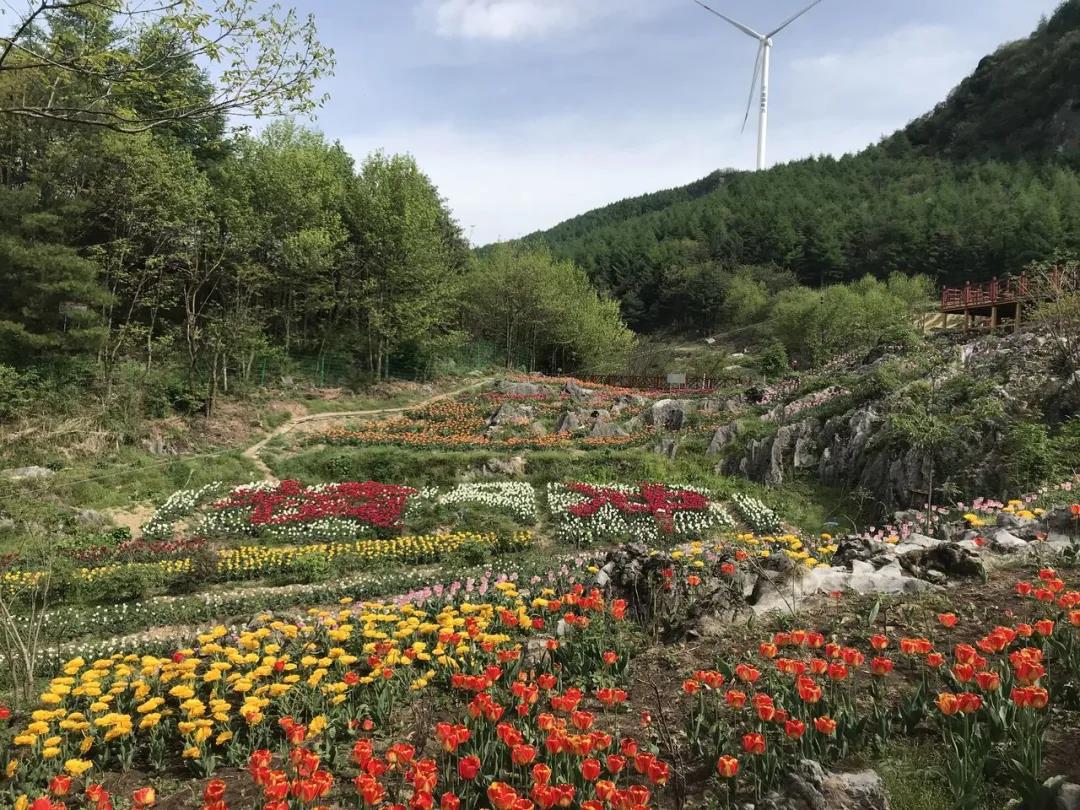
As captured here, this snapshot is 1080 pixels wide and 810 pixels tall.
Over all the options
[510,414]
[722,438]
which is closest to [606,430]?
[510,414]

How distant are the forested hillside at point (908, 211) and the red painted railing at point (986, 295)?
38.0m

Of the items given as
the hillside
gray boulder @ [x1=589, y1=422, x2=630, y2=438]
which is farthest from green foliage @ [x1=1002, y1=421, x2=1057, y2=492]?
the hillside

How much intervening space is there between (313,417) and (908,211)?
3623 inches

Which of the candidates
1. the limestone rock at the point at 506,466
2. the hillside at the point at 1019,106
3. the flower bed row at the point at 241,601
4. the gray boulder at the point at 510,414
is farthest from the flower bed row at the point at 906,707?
the hillside at the point at 1019,106

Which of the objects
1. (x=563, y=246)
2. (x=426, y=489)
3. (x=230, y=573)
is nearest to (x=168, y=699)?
(x=230, y=573)

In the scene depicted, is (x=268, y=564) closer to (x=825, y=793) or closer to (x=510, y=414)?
(x=825, y=793)

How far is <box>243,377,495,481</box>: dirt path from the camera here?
21.7 meters

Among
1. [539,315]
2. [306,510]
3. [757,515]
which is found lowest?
[757,515]

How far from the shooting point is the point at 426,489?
18.7 meters

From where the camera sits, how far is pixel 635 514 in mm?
15422

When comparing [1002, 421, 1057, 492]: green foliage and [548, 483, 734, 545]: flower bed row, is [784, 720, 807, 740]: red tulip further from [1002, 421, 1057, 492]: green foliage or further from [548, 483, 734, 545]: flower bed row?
[548, 483, 734, 545]: flower bed row

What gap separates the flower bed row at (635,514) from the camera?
47.9 feet

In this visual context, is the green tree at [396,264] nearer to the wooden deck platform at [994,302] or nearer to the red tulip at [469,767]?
the wooden deck platform at [994,302]

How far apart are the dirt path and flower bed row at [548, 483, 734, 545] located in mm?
11007
